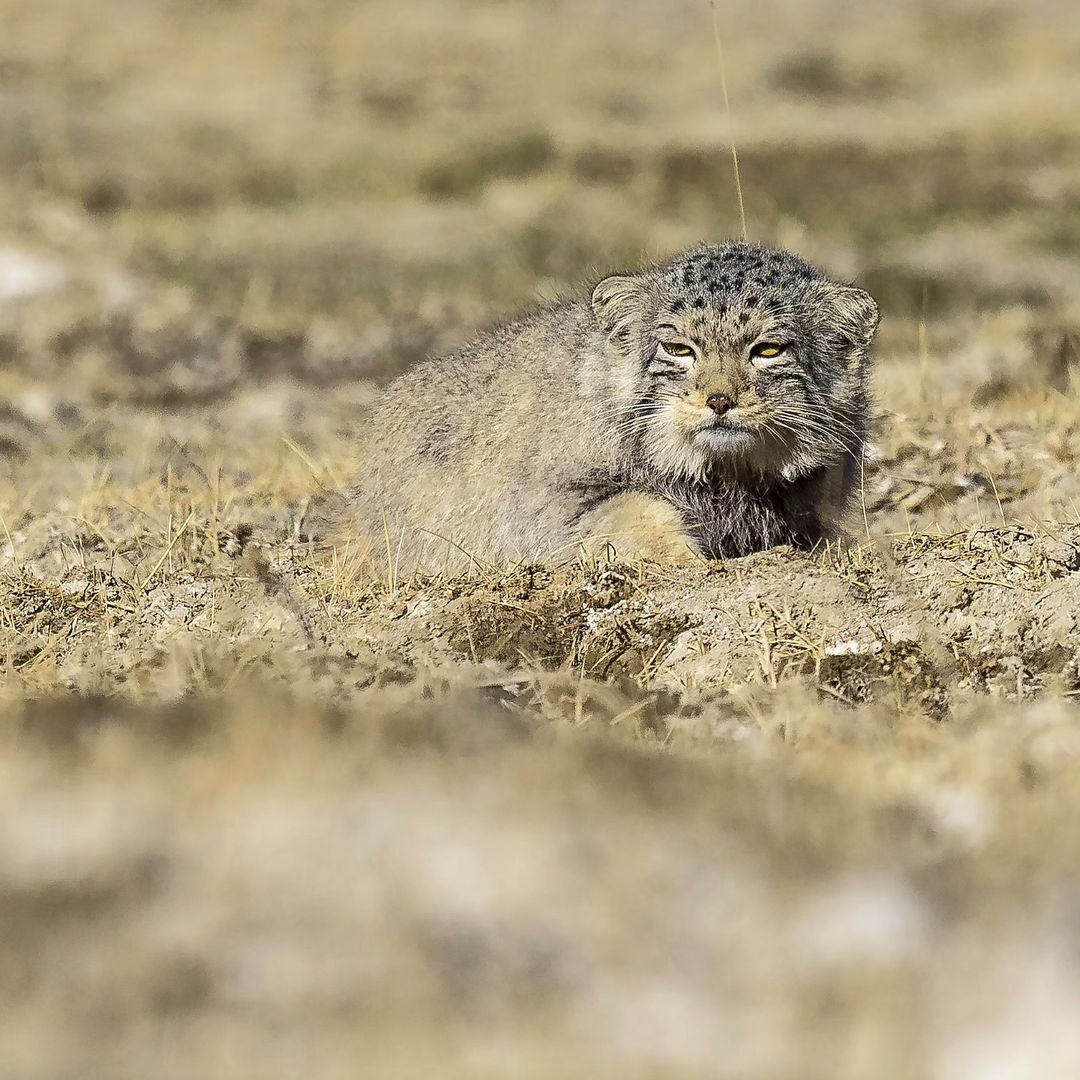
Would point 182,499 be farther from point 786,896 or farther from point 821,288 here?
point 786,896

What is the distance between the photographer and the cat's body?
7.13m

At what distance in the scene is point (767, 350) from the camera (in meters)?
7.17

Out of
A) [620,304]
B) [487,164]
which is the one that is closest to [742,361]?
[620,304]

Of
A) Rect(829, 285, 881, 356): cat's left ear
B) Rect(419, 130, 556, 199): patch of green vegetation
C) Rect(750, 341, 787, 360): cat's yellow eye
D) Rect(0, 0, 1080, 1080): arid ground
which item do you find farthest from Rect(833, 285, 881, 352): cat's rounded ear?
Rect(419, 130, 556, 199): patch of green vegetation

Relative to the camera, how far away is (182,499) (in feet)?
29.5

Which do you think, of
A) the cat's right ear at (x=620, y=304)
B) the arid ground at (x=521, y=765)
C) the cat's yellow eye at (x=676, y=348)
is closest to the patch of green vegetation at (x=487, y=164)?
the arid ground at (x=521, y=765)

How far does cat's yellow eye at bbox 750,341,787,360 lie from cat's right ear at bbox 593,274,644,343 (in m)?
0.57

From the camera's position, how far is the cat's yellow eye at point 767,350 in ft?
23.5

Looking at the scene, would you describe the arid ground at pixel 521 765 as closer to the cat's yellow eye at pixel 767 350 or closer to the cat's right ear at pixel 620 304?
the cat's yellow eye at pixel 767 350

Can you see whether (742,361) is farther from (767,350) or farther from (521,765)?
(521,765)

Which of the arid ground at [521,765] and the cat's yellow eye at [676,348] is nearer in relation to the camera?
the arid ground at [521,765]

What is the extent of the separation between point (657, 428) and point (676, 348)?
0.35m

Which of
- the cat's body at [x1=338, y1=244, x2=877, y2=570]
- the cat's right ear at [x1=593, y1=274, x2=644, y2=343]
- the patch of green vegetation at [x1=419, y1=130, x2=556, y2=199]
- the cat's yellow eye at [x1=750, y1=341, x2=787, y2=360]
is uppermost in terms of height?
the cat's right ear at [x1=593, y1=274, x2=644, y2=343]

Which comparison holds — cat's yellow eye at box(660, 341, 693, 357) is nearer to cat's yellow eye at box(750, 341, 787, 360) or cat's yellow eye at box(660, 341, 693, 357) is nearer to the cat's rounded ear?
cat's yellow eye at box(750, 341, 787, 360)
